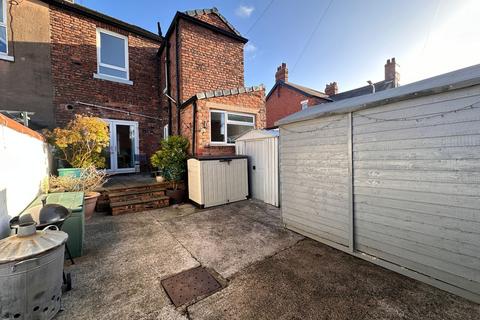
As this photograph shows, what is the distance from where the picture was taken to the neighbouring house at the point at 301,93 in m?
14.6

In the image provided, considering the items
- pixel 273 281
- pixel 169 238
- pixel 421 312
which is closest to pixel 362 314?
pixel 421 312

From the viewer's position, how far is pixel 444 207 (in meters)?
2.35

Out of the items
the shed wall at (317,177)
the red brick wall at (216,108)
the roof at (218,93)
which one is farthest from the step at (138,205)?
the shed wall at (317,177)

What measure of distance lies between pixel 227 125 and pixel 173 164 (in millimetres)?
2465

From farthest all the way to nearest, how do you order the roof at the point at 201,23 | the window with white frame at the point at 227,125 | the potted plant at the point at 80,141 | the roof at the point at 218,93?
the roof at the point at 201,23
the window with white frame at the point at 227,125
the roof at the point at 218,93
the potted plant at the point at 80,141

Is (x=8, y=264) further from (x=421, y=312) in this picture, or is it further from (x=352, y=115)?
(x=352, y=115)

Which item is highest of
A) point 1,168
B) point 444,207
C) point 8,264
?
point 1,168

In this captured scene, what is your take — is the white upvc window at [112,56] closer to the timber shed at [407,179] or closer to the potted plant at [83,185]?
the potted plant at [83,185]

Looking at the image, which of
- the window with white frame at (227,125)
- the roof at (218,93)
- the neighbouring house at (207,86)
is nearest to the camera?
the roof at (218,93)

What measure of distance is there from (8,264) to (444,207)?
4.37 metres

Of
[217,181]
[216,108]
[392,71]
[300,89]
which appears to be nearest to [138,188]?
[217,181]

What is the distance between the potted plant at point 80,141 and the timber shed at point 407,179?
18.2 ft

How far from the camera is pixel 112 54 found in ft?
27.6

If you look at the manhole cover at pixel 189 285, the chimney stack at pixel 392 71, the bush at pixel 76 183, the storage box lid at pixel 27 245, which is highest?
the chimney stack at pixel 392 71
